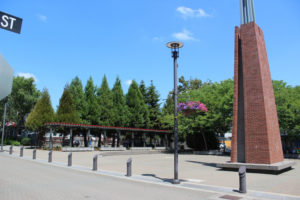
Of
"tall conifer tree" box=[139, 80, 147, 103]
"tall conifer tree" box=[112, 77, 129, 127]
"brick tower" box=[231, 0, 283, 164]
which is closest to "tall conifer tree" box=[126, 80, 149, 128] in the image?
"tall conifer tree" box=[112, 77, 129, 127]

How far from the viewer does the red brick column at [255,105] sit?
1331 cm

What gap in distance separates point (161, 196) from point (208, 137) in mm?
31348

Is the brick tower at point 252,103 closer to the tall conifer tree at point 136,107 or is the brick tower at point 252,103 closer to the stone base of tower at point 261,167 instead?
the stone base of tower at point 261,167

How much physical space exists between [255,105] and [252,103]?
8.5 inches

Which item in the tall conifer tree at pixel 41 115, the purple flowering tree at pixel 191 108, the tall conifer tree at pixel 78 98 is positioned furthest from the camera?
the tall conifer tree at pixel 78 98

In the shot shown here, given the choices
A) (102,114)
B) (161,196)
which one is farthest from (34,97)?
(161,196)

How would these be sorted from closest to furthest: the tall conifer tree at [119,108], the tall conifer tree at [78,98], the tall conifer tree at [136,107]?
the tall conifer tree at [78,98], the tall conifer tree at [119,108], the tall conifer tree at [136,107]

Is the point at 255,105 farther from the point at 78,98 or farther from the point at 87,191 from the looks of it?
the point at 78,98

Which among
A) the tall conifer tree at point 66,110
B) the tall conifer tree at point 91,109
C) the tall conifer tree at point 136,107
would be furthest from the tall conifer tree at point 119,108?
the tall conifer tree at point 66,110

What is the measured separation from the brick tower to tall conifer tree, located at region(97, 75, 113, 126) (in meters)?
27.1

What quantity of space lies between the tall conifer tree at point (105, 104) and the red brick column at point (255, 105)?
27111 millimetres

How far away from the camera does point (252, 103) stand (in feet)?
45.8

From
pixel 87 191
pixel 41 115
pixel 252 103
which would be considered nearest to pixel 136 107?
pixel 41 115

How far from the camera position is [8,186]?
859 centimetres
